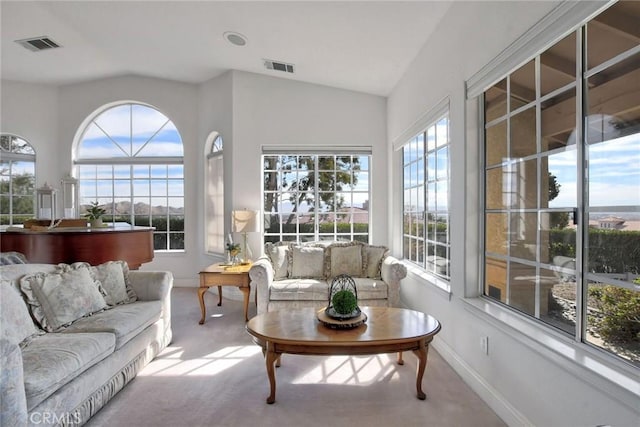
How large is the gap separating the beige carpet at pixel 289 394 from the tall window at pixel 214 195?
2401 millimetres

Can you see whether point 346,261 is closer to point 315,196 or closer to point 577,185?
point 315,196

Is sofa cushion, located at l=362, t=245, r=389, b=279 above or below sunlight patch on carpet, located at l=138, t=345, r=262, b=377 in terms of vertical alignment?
above

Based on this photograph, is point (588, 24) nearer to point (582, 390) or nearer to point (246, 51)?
point (582, 390)

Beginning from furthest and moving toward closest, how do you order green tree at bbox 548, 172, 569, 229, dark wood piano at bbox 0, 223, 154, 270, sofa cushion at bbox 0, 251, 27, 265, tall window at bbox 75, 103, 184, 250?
1. tall window at bbox 75, 103, 184, 250
2. dark wood piano at bbox 0, 223, 154, 270
3. sofa cushion at bbox 0, 251, 27, 265
4. green tree at bbox 548, 172, 569, 229

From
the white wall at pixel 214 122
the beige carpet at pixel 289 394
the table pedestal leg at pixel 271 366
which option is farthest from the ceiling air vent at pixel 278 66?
the table pedestal leg at pixel 271 366

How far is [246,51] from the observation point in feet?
14.1

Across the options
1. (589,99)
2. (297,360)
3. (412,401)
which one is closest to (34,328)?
(297,360)

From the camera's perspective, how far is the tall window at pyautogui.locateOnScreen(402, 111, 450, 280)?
3277mm

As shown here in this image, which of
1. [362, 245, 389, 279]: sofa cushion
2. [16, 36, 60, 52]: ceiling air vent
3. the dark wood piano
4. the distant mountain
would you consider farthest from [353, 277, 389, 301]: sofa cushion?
[16, 36, 60, 52]: ceiling air vent

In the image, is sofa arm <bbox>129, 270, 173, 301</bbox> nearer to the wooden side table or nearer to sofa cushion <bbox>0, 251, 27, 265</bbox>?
the wooden side table

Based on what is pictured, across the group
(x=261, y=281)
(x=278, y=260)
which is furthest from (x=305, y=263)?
(x=261, y=281)

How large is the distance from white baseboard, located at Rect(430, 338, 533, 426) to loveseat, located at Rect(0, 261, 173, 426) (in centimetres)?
→ 255

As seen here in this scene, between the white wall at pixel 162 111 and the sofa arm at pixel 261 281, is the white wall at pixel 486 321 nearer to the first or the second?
the sofa arm at pixel 261 281

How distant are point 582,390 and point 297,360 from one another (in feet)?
6.79
